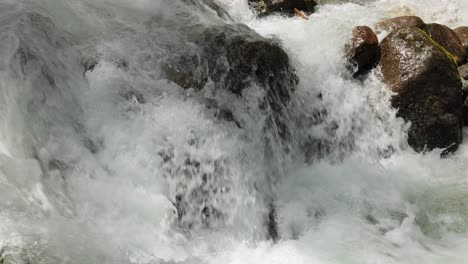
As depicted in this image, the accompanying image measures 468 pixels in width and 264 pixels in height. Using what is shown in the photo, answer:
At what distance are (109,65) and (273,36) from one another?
329cm

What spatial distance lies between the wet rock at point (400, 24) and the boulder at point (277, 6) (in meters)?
1.97

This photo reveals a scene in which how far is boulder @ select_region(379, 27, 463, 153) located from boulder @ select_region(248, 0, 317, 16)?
9.27ft

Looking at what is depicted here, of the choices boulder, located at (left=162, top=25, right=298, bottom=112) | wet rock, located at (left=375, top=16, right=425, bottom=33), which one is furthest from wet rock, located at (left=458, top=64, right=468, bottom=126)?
boulder, located at (left=162, top=25, right=298, bottom=112)

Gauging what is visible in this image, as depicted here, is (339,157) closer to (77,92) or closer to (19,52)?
(77,92)

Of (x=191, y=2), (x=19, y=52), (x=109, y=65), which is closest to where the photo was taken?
(x=19, y=52)

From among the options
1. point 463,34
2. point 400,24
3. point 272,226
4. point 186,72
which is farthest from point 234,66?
point 463,34

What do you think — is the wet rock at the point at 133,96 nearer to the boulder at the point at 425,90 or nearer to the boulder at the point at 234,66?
the boulder at the point at 234,66

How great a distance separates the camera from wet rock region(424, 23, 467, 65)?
714cm

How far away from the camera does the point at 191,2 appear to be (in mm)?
7035

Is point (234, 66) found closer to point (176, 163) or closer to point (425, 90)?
point (176, 163)

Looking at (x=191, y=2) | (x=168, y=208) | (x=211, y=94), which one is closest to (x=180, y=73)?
(x=211, y=94)

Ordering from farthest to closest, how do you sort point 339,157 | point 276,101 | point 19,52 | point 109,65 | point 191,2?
point 191,2 < point 339,157 < point 276,101 < point 109,65 < point 19,52

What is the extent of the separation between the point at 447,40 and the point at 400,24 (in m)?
0.90

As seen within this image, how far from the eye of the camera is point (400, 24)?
7062mm
